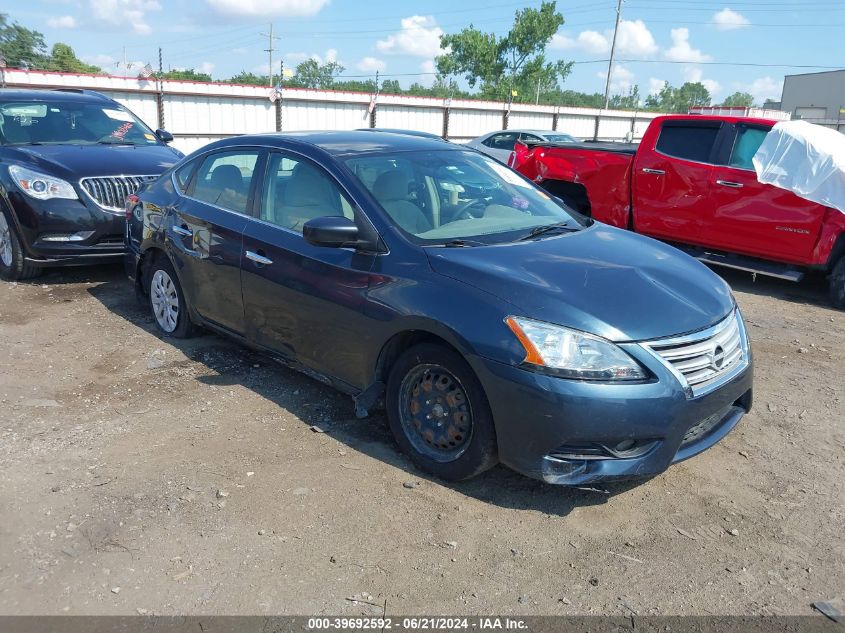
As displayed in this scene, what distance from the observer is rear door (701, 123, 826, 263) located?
7.23m

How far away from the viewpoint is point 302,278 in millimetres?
4145

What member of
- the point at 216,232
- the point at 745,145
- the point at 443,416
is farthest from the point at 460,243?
the point at 745,145

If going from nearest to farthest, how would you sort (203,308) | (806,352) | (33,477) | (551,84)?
(33,477) < (203,308) < (806,352) < (551,84)

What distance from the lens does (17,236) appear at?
709 centimetres

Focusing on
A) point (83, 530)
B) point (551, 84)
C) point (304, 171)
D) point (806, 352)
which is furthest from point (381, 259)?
point (551, 84)

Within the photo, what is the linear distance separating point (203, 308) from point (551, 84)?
7991cm

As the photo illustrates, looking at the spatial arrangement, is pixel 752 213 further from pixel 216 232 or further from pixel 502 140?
pixel 502 140

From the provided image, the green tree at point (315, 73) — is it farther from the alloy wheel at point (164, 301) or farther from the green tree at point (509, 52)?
the alloy wheel at point (164, 301)

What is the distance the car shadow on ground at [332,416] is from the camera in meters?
3.54

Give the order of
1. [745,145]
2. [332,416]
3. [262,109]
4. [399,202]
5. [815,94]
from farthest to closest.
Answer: [815,94] < [262,109] < [745,145] < [332,416] < [399,202]

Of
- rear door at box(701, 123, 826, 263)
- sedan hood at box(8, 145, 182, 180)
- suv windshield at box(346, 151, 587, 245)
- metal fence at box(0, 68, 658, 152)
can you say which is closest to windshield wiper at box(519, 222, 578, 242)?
suv windshield at box(346, 151, 587, 245)

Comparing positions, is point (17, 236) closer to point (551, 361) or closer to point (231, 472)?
point (231, 472)

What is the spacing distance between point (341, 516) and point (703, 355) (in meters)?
1.91

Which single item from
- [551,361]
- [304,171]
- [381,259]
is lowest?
[551,361]
